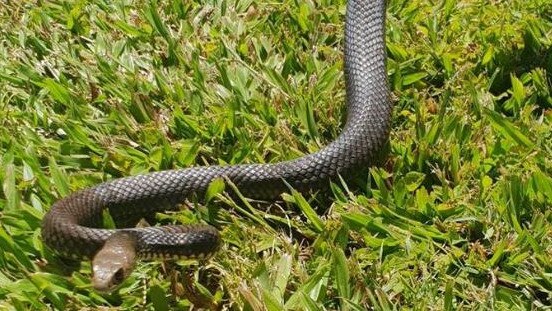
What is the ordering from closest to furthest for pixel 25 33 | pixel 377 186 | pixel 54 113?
pixel 377 186
pixel 54 113
pixel 25 33

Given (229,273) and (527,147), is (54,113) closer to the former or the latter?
(229,273)

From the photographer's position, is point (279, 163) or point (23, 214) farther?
point (279, 163)

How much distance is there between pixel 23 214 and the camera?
3.50m

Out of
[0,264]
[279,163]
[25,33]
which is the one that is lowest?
[0,264]

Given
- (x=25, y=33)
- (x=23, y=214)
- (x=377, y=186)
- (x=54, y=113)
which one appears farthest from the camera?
(x=25, y=33)

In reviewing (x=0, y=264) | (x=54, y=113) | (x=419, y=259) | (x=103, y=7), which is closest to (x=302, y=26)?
(x=103, y=7)

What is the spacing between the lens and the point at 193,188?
3.66 meters

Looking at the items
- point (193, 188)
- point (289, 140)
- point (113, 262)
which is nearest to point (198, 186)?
point (193, 188)

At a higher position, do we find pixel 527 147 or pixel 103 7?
pixel 103 7

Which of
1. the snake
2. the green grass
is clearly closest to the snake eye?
the snake

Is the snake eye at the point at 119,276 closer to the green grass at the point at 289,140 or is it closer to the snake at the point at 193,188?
the snake at the point at 193,188

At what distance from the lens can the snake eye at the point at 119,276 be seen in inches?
120

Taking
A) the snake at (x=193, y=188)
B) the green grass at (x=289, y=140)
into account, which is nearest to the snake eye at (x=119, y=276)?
the snake at (x=193, y=188)

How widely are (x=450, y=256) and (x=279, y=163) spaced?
0.82 metres
